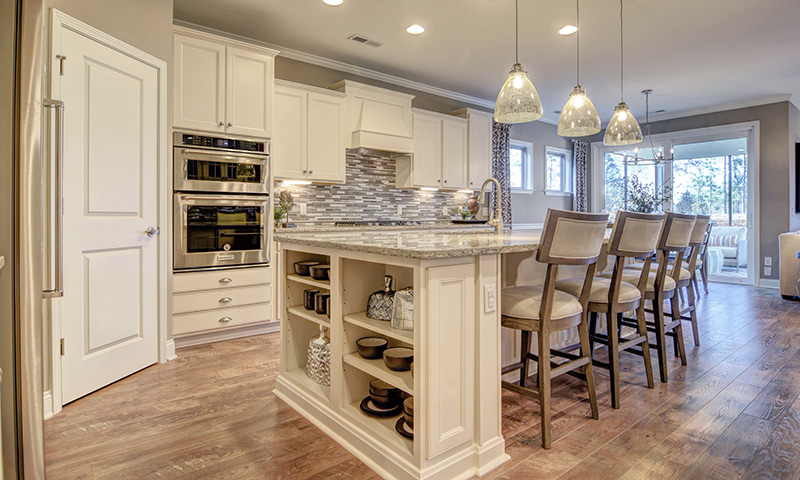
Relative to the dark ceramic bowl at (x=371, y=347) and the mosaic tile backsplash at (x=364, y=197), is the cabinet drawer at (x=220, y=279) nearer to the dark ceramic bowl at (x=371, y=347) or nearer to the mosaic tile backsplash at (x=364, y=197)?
the mosaic tile backsplash at (x=364, y=197)

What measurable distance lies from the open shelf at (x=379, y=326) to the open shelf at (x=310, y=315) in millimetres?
193

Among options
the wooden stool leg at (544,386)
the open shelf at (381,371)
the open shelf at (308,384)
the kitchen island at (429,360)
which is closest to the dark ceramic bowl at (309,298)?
the kitchen island at (429,360)

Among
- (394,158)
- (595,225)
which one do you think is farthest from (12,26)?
(394,158)

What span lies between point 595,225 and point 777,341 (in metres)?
2.74

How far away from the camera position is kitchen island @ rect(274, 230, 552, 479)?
165 centimetres

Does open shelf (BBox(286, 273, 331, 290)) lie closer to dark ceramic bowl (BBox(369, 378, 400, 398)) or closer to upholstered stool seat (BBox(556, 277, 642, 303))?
dark ceramic bowl (BBox(369, 378, 400, 398))

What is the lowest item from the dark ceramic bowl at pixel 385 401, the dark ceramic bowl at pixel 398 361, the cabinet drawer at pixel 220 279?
the dark ceramic bowl at pixel 385 401

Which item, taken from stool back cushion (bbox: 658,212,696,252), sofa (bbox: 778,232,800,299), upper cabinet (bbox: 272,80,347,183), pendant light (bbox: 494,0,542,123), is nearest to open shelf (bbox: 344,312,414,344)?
pendant light (bbox: 494,0,542,123)

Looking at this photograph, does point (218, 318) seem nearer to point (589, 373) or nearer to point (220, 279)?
point (220, 279)

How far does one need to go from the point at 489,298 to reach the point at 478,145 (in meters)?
4.38

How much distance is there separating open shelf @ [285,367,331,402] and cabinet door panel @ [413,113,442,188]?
125 inches

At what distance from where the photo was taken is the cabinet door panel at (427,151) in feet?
17.3

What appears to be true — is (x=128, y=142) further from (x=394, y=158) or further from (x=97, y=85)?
(x=394, y=158)

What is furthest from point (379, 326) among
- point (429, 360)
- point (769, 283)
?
point (769, 283)
